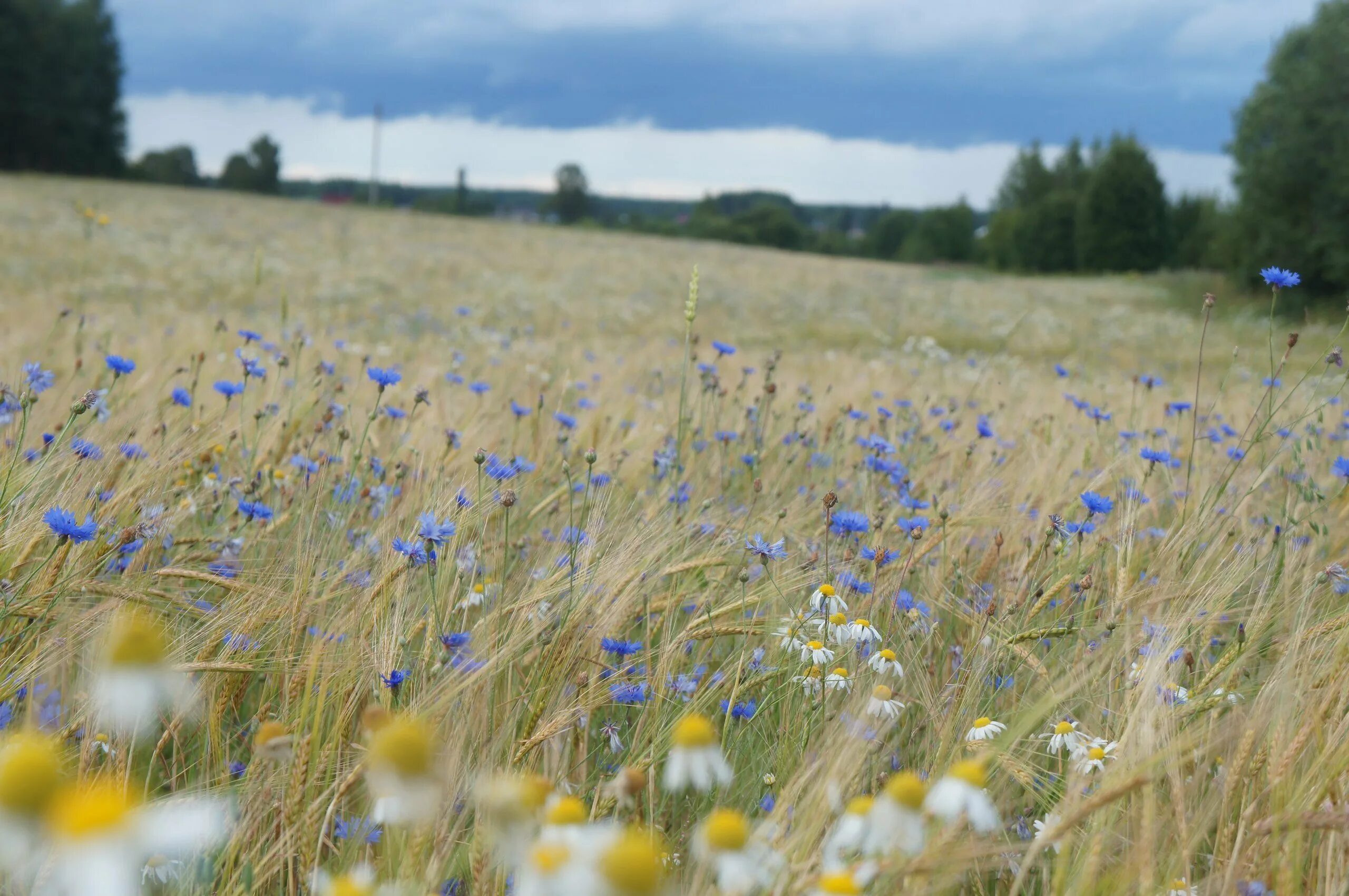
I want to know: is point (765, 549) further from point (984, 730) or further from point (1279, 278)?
point (1279, 278)

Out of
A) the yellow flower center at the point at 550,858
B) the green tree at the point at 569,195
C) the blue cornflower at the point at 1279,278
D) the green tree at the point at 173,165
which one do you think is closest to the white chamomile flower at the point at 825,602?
the yellow flower center at the point at 550,858

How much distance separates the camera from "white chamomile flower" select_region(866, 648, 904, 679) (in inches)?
59.0

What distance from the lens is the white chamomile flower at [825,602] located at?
1567 millimetres

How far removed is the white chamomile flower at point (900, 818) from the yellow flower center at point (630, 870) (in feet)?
0.76

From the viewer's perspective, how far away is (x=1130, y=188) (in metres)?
44.3

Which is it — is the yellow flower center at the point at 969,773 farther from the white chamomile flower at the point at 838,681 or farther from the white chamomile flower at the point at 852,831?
the white chamomile flower at the point at 838,681

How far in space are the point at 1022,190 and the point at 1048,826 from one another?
70.4 metres

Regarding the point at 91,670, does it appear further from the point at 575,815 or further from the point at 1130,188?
the point at 1130,188

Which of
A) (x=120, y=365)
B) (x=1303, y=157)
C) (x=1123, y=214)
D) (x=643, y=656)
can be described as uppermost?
(x=1123, y=214)

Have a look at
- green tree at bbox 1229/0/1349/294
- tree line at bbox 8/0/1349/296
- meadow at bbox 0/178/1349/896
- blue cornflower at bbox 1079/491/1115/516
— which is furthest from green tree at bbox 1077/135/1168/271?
blue cornflower at bbox 1079/491/1115/516

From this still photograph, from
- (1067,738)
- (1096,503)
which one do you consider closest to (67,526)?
(1067,738)

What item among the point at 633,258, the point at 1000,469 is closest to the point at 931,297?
the point at 633,258

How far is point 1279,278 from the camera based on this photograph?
2.43m

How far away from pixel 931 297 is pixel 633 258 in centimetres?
799
